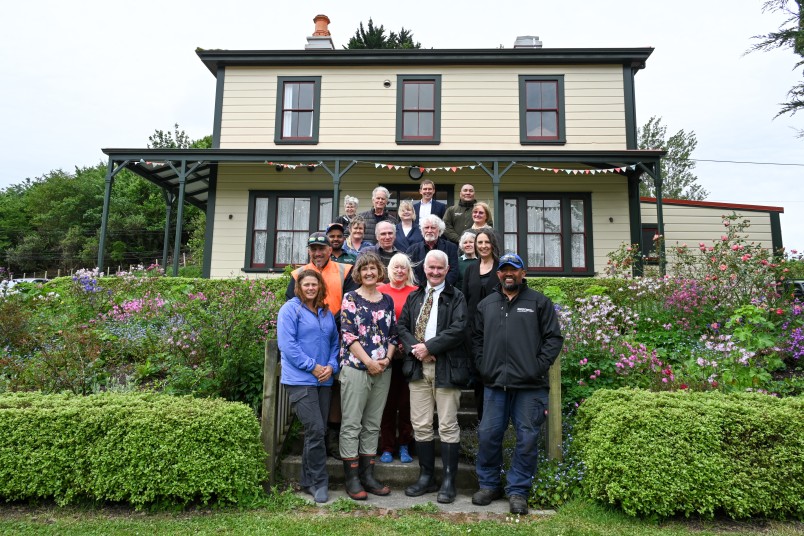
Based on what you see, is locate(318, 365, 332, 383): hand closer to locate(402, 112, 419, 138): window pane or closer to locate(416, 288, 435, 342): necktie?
locate(416, 288, 435, 342): necktie

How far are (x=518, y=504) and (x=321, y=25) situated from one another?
14.1 meters

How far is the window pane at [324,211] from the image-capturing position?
12867 mm

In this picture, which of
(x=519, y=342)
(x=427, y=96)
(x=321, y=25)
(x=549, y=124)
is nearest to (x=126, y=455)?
(x=519, y=342)

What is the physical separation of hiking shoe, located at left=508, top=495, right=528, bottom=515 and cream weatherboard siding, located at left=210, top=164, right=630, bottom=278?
366 inches

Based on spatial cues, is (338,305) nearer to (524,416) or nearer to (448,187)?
(524,416)

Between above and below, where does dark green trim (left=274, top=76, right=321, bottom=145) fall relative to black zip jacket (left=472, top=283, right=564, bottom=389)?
above

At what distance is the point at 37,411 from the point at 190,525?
1.48 meters

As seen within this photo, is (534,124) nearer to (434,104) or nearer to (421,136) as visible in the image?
(434,104)

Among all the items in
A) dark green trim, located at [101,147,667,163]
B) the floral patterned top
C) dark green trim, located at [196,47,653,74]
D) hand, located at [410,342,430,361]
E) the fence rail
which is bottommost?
the fence rail

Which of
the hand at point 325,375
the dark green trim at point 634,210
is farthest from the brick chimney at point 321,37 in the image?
the hand at point 325,375

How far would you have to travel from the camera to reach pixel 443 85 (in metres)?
13.0

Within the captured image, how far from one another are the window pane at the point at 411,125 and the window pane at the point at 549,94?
3.23m

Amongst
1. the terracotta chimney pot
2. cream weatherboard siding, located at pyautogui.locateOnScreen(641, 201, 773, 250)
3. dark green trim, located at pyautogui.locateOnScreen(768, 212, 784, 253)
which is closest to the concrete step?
cream weatherboard siding, located at pyautogui.locateOnScreen(641, 201, 773, 250)

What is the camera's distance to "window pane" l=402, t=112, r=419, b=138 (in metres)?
12.9
